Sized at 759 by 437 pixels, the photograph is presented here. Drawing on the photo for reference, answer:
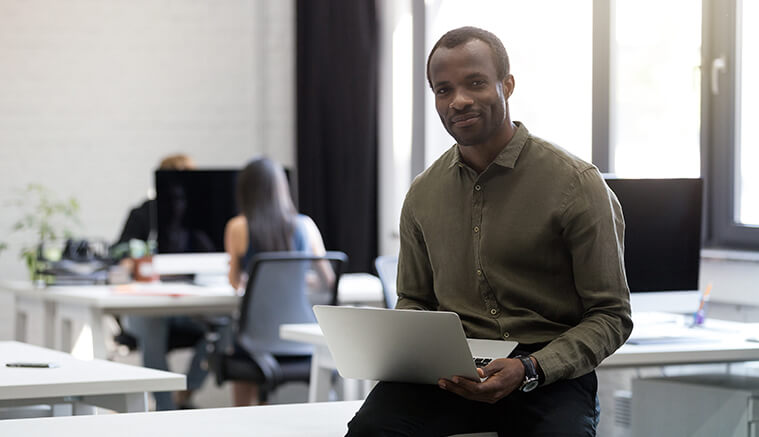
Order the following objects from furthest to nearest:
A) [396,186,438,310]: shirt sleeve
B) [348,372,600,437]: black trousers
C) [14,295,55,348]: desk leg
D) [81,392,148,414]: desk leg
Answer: [14,295,55,348]: desk leg
[81,392,148,414]: desk leg
[396,186,438,310]: shirt sleeve
[348,372,600,437]: black trousers

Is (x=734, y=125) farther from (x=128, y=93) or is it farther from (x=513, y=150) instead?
(x=128, y=93)

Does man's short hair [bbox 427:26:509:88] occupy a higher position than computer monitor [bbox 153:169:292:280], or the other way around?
man's short hair [bbox 427:26:509:88]

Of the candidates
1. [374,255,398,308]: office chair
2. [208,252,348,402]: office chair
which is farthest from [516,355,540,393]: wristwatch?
[208,252,348,402]: office chair

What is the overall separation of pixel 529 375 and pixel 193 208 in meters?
3.15

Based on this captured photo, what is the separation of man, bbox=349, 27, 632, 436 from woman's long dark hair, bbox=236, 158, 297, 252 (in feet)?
7.48

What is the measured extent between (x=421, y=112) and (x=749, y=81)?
229 cm

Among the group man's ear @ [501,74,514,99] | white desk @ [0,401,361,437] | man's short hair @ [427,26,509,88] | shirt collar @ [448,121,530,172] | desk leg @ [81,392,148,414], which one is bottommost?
desk leg @ [81,392,148,414]

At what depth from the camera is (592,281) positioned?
6.06 feet

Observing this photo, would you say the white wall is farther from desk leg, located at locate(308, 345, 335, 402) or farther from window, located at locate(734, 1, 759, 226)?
window, located at locate(734, 1, 759, 226)

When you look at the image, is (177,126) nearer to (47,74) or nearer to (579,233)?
(47,74)

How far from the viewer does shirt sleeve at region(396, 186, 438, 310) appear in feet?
6.85

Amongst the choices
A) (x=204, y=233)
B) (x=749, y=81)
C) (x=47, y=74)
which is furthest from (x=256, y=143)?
(x=749, y=81)

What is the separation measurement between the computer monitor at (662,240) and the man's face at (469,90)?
3.53 ft

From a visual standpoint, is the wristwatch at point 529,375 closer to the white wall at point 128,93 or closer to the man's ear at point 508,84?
the man's ear at point 508,84
